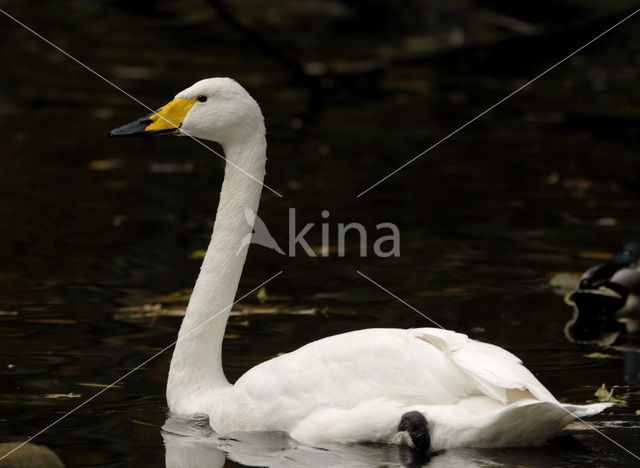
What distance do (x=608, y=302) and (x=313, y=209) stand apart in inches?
167

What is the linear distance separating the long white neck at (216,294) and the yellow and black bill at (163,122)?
341mm

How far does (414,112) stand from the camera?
64.6ft

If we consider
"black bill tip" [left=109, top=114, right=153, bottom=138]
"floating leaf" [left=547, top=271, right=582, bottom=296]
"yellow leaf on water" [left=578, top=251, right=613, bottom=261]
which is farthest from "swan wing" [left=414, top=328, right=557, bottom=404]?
"yellow leaf on water" [left=578, top=251, right=613, bottom=261]

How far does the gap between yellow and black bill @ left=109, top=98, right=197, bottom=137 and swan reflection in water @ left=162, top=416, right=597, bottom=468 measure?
1825 mm

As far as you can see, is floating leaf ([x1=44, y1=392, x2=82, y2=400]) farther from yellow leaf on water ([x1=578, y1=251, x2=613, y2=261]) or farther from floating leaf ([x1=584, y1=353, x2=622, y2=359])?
yellow leaf on water ([x1=578, y1=251, x2=613, y2=261])

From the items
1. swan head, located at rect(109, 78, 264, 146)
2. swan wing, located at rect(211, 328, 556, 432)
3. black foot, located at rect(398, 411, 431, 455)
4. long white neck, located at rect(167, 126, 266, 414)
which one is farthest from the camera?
swan head, located at rect(109, 78, 264, 146)

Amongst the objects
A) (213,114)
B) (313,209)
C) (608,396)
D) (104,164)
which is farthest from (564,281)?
(104,164)

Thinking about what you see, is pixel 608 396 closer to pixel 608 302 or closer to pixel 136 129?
pixel 608 302

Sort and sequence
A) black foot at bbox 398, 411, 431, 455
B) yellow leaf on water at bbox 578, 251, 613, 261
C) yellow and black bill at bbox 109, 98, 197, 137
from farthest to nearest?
yellow leaf on water at bbox 578, 251, 613, 261
yellow and black bill at bbox 109, 98, 197, 137
black foot at bbox 398, 411, 431, 455

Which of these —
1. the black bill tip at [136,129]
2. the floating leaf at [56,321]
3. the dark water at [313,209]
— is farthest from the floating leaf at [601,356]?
the floating leaf at [56,321]

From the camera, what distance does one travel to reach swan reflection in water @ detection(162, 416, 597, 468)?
5992 millimetres

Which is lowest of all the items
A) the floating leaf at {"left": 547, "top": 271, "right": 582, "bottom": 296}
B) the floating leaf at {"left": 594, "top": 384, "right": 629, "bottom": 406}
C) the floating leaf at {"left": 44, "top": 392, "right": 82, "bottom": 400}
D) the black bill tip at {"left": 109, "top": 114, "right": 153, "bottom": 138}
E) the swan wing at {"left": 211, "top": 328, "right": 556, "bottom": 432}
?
the floating leaf at {"left": 594, "top": 384, "right": 629, "bottom": 406}

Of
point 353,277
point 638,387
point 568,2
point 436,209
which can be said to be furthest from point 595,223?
point 568,2

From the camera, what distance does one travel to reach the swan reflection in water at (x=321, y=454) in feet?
19.7
